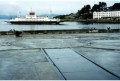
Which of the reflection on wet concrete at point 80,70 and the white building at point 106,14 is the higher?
the white building at point 106,14

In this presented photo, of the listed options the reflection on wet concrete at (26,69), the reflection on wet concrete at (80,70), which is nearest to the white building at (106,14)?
the reflection on wet concrete at (80,70)

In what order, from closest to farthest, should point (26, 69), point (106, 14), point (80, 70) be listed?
point (80, 70) < point (26, 69) < point (106, 14)

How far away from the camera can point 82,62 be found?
11.8 m

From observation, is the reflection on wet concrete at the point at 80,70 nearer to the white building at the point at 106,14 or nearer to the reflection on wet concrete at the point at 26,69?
the reflection on wet concrete at the point at 26,69

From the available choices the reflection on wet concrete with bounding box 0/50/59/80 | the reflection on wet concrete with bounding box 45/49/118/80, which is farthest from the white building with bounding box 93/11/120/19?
the reflection on wet concrete with bounding box 0/50/59/80

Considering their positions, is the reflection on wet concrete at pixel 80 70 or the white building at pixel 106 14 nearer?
the reflection on wet concrete at pixel 80 70

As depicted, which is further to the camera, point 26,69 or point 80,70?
point 26,69

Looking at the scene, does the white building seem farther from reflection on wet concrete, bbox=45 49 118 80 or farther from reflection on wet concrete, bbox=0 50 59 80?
reflection on wet concrete, bbox=0 50 59 80

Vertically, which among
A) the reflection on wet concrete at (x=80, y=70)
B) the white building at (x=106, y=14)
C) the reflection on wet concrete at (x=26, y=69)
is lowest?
the reflection on wet concrete at (x=80, y=70)

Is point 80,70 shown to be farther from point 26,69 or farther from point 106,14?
point 106,14

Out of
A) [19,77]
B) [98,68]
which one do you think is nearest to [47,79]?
[19,77]

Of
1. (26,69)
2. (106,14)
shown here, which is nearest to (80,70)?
(26,69)

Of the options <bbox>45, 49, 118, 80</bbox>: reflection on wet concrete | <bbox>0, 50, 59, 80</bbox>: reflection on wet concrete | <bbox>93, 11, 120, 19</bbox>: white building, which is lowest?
<bbox>45, 49, 118, 80</bbox>: reflection on wet concrete

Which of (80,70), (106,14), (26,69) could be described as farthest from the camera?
(106,14)
